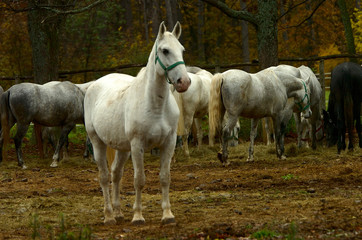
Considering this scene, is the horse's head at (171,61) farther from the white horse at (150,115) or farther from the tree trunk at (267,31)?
the tree trunk at (267,31)

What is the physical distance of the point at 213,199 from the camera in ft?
28.2

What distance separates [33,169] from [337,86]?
6.61 metres

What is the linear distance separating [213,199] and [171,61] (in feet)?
8.45

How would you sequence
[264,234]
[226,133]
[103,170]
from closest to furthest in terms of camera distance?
[264,234]
[103,170]
[226,133]

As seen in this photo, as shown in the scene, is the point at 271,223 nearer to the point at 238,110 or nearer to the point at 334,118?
the point at 238,110

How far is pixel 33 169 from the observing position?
13727 millimetres

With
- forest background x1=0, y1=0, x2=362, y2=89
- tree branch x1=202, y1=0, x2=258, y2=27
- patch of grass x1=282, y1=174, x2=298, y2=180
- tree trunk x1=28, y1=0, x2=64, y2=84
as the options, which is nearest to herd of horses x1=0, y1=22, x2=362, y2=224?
tree branch x1=202, y1=0, x2=258, y2=27

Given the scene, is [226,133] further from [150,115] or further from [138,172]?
[150,115]

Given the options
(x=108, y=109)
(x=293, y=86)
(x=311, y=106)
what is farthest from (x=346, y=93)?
(x=108, y=109)

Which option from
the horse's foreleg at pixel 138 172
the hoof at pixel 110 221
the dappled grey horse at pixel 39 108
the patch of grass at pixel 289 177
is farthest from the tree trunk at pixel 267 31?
the horse's foreleg at pixel 138 172

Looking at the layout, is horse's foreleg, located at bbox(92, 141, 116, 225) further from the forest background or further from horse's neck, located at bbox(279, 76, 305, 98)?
the forest background

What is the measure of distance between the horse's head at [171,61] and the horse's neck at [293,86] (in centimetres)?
751

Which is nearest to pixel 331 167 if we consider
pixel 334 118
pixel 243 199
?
pixel 243 199

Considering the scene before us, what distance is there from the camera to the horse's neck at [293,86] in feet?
46.2
